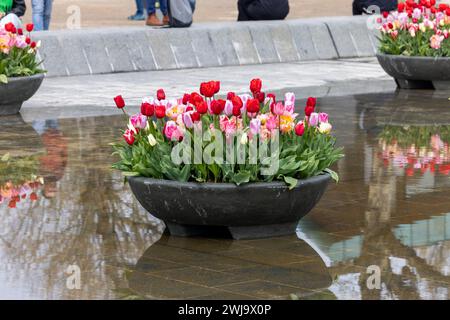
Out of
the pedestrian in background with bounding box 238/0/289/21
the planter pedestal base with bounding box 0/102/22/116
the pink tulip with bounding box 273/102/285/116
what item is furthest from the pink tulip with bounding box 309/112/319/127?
the pedestrian in background with bounding box 238/0/289/21

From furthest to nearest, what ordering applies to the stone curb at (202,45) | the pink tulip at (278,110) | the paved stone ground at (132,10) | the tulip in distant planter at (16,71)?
the paved stone ground at (132,10) → the stone curb at (202,45) → the tulip in distant planter at (16,71) → the pink tulip at (278,110)

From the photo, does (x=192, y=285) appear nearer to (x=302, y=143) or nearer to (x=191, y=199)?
(x=191, y=199)

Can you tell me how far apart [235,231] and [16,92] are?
664 cm

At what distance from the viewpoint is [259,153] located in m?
7.89

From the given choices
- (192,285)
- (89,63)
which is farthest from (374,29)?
(192,285)

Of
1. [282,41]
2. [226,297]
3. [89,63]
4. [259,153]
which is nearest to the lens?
[226,297]

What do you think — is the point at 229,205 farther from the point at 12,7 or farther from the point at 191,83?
the point at 191,83

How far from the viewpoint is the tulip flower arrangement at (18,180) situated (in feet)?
30.8

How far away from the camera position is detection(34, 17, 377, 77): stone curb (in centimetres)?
1806

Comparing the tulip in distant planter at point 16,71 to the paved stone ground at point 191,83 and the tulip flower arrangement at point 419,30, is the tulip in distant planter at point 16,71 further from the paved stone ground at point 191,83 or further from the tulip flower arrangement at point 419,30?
the tulip flower arrangement at point 419,30

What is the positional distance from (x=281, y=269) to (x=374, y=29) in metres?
15.0

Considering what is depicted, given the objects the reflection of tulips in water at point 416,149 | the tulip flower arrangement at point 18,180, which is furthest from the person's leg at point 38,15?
the tulip flower arrangement at point 18,180

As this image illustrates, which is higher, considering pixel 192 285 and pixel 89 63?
pixel 192 285

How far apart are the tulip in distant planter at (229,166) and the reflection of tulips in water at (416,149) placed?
2539 millimetres
